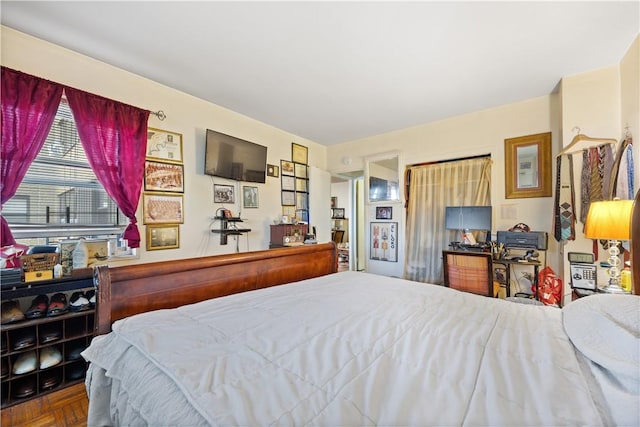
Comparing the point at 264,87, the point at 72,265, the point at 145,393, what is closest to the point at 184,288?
the point at 145,393

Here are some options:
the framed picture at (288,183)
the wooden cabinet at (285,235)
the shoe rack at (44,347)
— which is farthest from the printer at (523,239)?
the shoe rack at (44,347)

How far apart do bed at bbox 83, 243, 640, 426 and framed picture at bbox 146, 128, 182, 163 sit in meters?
1.75

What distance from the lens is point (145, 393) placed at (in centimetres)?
81

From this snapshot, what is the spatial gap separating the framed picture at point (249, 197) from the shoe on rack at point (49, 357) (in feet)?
7.30

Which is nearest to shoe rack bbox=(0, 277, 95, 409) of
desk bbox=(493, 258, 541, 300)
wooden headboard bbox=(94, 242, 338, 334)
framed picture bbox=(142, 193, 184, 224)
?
framed picture bbox=(142, 193, 184, 224)

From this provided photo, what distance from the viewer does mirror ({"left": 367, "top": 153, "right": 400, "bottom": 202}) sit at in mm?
4324

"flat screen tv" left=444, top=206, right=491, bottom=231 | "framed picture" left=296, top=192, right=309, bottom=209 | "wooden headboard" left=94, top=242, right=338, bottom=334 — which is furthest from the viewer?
"framed picture" left=296, top=192, right=309, bottom=209

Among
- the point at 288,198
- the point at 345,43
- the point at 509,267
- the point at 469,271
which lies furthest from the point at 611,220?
the point at 288,198

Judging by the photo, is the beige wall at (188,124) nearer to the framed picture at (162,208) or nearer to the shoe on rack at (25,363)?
the framed picture at (162,208)

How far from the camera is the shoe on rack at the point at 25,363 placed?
5.61 feet

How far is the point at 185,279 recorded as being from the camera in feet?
5.22

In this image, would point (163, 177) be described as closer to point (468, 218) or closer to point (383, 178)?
point (383, 178)

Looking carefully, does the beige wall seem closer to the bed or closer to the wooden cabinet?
the wooden cabinet

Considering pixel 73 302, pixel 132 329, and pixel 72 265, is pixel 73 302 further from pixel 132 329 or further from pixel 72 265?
pixel 132 329
